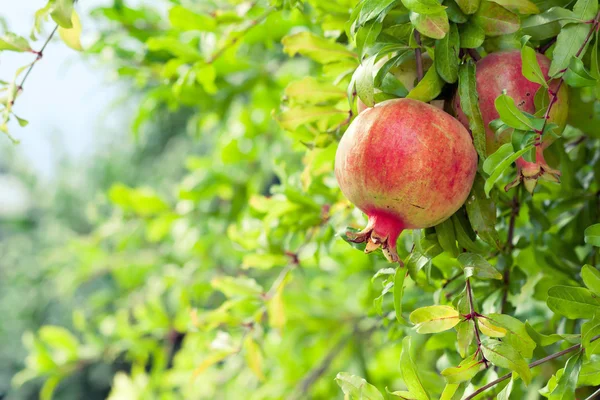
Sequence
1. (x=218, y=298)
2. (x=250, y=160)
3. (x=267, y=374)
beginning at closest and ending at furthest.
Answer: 1. (x=250, y=160)
2. (x=267, y=374)
3. (x=218, y=298)

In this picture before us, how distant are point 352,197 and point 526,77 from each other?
120 mm

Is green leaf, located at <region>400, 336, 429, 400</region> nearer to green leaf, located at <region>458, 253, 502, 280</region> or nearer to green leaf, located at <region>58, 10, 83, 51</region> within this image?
green leaf, located at <region>458, 253, 502, 280</region>

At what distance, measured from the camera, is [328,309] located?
1.30m

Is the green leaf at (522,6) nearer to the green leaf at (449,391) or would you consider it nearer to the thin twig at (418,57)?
the thin twig at (418,57)

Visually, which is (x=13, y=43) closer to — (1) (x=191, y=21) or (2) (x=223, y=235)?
(1) (x=191, y=21)

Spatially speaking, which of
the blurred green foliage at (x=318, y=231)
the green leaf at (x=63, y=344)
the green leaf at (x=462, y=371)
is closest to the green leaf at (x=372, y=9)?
the blurred green foliage at (x=318, y=231)

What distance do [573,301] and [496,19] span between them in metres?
0.18

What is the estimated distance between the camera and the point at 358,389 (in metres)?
0.37

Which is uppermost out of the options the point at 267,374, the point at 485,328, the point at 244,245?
the point at 485,328

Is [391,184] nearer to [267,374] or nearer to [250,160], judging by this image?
[250,160]

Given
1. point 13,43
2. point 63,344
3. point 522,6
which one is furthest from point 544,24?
point 63,344

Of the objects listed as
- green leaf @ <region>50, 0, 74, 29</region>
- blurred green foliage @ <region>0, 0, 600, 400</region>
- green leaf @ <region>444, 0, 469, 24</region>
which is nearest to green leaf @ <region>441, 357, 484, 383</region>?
blurred green foliage @ <region>0, 0, 600, 400</region>

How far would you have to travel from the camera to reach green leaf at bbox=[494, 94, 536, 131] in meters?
0.33

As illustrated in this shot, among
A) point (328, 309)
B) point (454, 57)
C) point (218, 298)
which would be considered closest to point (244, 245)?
point (454, 57)
